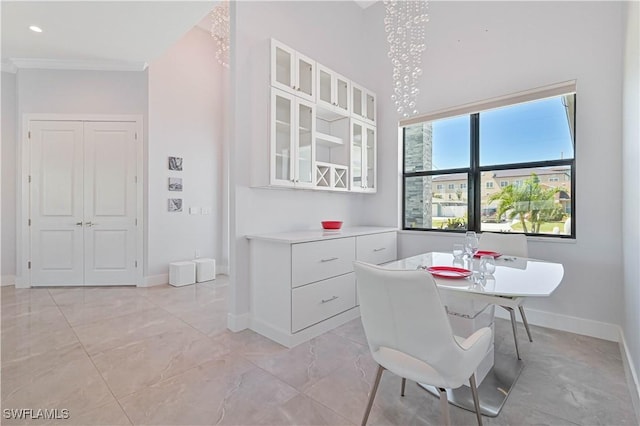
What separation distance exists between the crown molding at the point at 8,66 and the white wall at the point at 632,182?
6.88 metres

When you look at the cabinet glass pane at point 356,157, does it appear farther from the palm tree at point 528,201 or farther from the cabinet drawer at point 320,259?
the palm tree at point 528,201

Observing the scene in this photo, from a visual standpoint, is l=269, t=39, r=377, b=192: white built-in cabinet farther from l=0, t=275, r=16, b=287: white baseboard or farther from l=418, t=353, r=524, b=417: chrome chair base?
l=0, t=275, r=16, b=287: white baseboard

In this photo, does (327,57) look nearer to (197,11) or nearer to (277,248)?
(197,11)

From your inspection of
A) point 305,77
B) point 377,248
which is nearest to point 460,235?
point 377,248

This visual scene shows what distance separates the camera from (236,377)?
202cm

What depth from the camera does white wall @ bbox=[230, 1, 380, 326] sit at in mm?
2748

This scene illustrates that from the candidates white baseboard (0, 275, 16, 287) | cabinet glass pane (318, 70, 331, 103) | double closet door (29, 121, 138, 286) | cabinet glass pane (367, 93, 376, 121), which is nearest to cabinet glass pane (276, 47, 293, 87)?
cabinet glass pane (318, 70, 331, 103)

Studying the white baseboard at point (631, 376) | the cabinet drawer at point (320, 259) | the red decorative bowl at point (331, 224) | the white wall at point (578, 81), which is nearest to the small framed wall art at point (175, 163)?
the red decorative bowl at point (331, 224)

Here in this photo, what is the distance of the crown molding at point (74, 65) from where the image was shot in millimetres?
4191

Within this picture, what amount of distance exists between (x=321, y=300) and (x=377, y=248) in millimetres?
1068

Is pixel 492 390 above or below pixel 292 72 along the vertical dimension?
below

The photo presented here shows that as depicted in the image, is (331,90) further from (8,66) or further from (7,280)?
(7,280)

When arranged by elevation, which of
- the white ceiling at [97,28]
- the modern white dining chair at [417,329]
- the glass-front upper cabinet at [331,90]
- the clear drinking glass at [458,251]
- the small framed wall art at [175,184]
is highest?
the white ceiling at [97,28]

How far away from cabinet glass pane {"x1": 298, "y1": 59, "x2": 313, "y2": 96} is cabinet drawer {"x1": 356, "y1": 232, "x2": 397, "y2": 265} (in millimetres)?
1619
